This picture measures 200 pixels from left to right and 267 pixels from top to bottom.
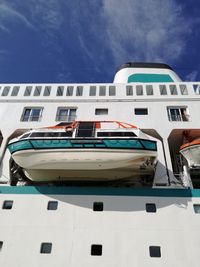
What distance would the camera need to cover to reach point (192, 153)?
8805mm

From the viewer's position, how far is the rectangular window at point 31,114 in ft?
36.6

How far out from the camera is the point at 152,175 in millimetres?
8648

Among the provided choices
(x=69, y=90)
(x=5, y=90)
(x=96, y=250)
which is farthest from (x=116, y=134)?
(x=5, y=90)

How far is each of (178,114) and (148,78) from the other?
4.25m

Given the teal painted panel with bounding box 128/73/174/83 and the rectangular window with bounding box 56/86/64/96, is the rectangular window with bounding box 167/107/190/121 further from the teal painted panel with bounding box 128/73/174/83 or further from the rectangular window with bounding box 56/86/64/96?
the rectangular window with bounding box 56/86/64/96

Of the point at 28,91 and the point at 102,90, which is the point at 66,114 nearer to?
the point at 102,90

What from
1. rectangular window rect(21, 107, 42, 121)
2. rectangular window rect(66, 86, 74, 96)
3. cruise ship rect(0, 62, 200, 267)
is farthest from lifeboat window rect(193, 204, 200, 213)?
rectangular window rect(66, 86, 74, 96)

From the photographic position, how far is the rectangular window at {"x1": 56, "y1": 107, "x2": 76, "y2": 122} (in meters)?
11.1

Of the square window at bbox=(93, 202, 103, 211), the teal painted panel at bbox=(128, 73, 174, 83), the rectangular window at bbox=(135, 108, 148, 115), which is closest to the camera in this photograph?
the square window at bbox=(93, 202, 103, 211)

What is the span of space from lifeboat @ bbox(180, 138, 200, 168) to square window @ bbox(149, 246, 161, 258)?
12.4 feet

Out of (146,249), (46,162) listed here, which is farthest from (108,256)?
(46,162)

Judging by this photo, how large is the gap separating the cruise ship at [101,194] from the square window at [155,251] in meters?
0.03

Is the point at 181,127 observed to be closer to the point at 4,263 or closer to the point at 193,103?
the point at 193,103

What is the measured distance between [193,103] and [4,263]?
10.7 meters
